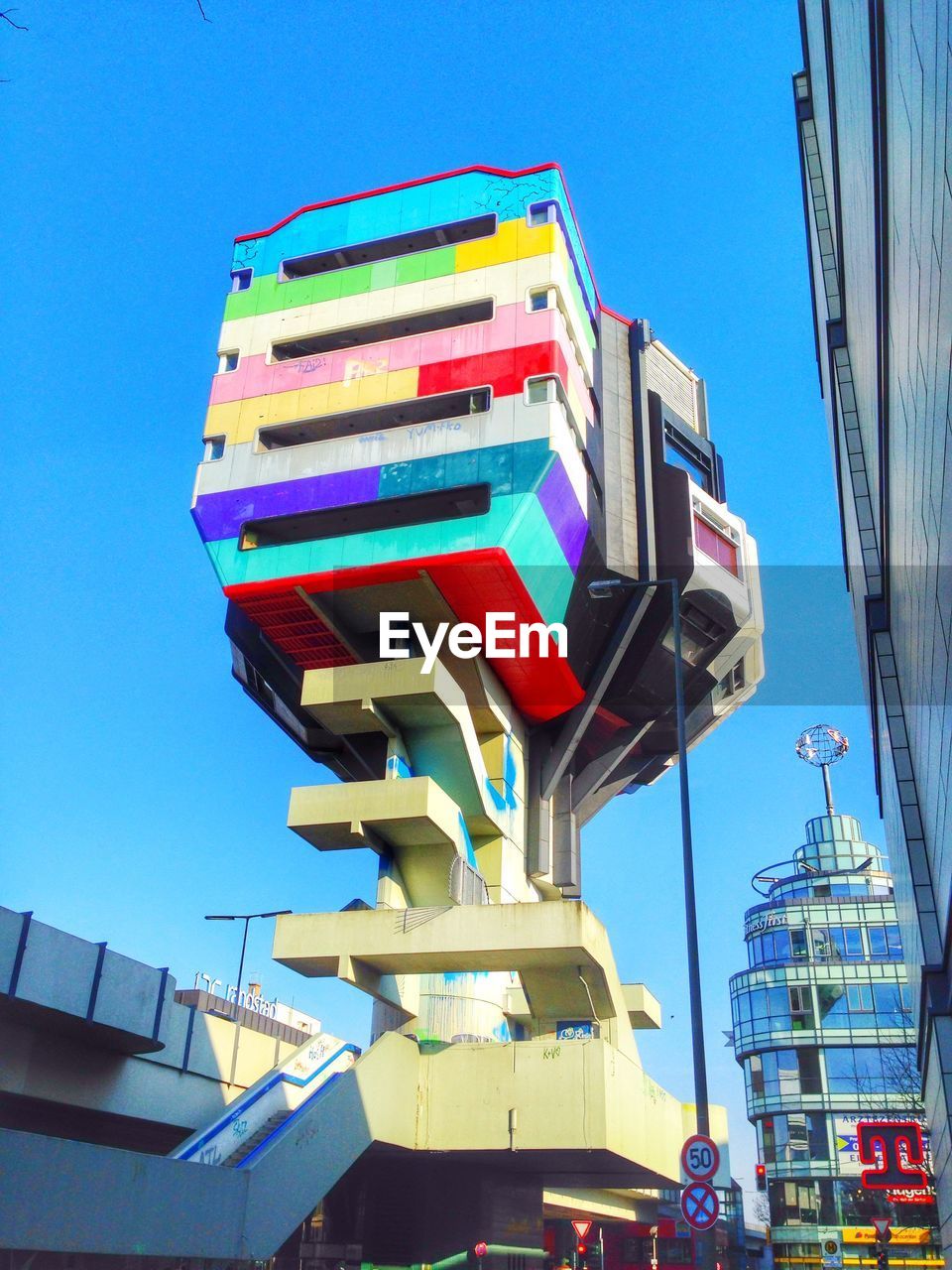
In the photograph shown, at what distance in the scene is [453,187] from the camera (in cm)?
4362

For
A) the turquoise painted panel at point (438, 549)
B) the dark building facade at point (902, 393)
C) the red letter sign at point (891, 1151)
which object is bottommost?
the red letter sign at point (891, 1151)

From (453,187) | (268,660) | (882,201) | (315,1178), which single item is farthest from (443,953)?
(453,187)

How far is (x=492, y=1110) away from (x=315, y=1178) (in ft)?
19.0

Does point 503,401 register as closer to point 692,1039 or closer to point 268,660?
point 268,660

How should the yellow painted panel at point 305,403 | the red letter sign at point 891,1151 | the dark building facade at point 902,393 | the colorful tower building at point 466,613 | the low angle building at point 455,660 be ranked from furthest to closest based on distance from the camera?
1. the red letter sign at point 891,1151
2. the yellow painted panel at point 305,403
3. the colorful tower building at point 466,613
4. the low angle building at point 455,660
5. the dark building facade at point 902,393

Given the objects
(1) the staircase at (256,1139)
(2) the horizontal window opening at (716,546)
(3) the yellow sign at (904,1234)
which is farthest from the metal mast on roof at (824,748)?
(1) the staircase at (256,1139)

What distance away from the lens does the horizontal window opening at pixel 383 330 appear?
41.0m

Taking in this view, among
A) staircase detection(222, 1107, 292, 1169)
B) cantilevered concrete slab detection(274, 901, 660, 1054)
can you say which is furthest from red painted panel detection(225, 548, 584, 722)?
staircase detection(222, 1107, 292, 1169)

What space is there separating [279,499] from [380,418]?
4990 mm

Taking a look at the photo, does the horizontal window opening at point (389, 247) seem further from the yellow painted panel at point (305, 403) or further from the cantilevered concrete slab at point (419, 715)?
the cantilevered concrete slab at point (419, 715)

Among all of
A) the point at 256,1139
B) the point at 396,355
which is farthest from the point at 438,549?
the point at 256,1139

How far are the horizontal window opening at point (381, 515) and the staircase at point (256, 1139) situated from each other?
61.8 feet

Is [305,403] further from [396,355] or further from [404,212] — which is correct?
[404,212]

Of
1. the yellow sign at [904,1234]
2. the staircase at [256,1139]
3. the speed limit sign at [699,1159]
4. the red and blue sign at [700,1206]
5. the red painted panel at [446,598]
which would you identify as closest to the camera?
the red and blue sign at [700,1206]
